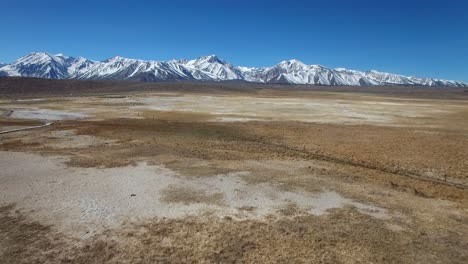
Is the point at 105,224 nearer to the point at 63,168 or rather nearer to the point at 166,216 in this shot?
the point at 166,216

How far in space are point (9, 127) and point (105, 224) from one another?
3066 cm

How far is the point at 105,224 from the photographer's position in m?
13.1

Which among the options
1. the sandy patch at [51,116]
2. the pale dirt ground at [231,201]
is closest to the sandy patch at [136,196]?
the pale dirt ground at [231,201]

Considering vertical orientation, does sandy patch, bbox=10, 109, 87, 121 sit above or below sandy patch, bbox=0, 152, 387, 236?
below

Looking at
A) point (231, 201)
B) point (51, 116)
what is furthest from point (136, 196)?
point (51, 116)

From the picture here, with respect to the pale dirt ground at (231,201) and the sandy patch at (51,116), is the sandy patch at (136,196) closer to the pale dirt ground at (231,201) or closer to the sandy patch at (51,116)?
the pale dirt ground at (231,201)

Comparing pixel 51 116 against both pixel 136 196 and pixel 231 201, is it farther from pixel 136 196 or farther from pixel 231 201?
pixel 231 201

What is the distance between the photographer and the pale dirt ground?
11.3 meters

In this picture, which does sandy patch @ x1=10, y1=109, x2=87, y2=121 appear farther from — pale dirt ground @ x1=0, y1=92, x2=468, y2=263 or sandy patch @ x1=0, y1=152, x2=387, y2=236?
sandy patch @ x1=0, y1=152, x2=387, y2=236

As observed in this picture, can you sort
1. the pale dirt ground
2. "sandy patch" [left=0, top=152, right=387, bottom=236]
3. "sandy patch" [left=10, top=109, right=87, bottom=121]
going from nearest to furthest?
the pale dirt ground, "sandy patch" [left=0, top=152, right=387, bottom=236], "sandy patch" [left=10, top=109, right=87, bottom=121]

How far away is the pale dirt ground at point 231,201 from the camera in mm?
11305

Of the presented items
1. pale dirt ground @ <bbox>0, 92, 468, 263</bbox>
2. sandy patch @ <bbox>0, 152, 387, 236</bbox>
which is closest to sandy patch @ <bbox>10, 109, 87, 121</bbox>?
pale dirt ground @ <bbox>0, 92, 468, 263</bbox>

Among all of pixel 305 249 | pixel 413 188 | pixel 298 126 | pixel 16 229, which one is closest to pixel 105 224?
pixel 16 229

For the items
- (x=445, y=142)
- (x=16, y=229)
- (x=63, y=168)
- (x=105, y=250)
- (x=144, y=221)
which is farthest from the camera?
(x=445, y=142)
